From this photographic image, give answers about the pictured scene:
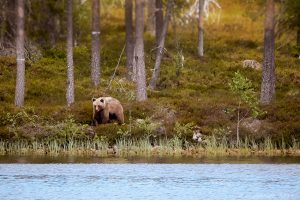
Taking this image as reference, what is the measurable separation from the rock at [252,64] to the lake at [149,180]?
77.1 feet

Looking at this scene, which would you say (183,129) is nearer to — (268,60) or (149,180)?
(268,60)

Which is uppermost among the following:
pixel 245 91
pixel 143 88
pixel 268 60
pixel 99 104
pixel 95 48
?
pixel 95 48

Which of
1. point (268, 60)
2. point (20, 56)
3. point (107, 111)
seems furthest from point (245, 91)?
point (20, 56)

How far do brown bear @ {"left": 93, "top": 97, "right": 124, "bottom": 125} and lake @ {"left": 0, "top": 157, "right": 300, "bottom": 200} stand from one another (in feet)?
21.5

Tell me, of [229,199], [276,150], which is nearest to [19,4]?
[276,150]

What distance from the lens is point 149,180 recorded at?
26125 millimetres

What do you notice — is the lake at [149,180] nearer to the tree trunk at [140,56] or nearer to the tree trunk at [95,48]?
the tree trunk at [140,56]

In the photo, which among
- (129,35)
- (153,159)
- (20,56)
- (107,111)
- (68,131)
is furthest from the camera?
(129,35)

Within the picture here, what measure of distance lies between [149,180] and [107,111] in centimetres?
1231

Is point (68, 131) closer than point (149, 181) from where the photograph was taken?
No

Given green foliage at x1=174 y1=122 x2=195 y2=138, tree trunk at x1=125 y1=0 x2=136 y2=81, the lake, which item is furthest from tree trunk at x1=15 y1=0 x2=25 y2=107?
tree trunk at x1=125 y1=0 x2=136 y2=81

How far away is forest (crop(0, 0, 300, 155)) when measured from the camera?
35.9m

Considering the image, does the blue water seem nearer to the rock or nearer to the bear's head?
the bear's head

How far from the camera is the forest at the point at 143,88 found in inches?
1414
